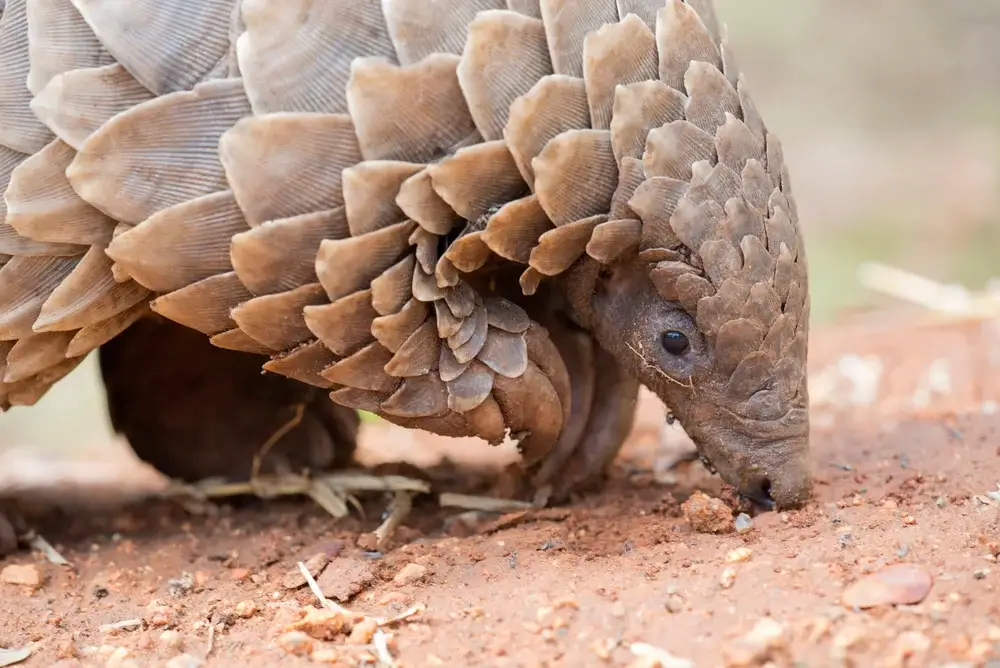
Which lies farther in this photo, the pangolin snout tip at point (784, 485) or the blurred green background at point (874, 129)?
the blurred green background at point (874, 129)

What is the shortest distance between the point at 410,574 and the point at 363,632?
448 mm

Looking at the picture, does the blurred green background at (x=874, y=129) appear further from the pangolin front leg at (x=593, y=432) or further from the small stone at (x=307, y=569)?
the small stone at (x=307, y=569)

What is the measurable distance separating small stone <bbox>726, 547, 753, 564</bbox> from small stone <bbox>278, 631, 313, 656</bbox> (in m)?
1.05

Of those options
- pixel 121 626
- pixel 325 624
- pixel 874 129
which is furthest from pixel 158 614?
pixel 874 129

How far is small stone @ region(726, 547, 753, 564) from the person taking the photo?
261cm

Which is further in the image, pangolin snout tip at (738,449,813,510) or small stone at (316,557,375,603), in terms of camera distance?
pangolin snout tip at (738,449,813,510)

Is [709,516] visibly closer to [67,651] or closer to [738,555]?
[738,555]

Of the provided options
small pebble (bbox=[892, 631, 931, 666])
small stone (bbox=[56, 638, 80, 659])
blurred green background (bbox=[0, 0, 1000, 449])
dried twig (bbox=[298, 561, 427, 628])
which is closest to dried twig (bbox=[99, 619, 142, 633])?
small stone (bbox=[56, 638, 80, 659])

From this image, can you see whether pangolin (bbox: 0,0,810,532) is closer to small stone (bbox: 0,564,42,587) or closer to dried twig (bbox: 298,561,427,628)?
dried twig (bbox: 298,561,427,628)

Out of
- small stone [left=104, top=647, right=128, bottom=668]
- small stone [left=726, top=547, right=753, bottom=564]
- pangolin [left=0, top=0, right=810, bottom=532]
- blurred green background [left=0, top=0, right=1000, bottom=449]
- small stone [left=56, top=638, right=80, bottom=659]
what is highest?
pangolin [left=0, top=0, right=810, bottom=532]

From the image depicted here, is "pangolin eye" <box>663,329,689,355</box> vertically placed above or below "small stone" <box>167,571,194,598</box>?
above

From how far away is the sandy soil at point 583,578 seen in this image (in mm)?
2154

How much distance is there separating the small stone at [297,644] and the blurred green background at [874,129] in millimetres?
8161

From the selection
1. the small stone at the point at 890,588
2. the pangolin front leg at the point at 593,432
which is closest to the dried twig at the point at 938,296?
the pangolin front leg at the point at 593,432
